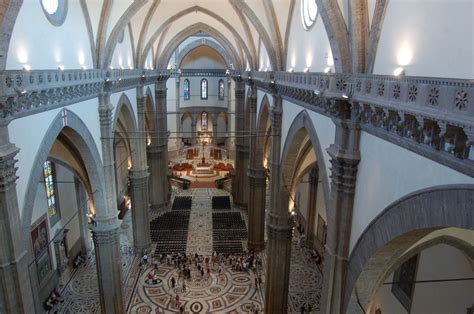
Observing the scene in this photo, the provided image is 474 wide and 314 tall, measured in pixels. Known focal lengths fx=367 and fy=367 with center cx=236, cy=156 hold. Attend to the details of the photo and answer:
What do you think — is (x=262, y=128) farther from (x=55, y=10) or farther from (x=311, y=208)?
(x=55, y=10)

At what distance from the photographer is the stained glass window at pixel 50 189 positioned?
16109 millimetres

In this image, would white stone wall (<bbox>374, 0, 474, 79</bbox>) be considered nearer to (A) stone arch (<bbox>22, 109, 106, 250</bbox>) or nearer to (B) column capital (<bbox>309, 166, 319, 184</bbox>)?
(A) stone arch (<bbox>22, 109, 106, 250</bbox>)

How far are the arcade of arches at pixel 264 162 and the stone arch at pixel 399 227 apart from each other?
1.3 inches

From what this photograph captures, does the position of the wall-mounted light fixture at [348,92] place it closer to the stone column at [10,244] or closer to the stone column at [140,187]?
the stone column at [10,244]

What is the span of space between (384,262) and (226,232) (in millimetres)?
16640

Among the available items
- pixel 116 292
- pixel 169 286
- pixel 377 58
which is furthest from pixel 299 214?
pixel 377 58

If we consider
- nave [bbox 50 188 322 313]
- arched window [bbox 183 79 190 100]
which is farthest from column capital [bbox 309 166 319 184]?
arched window [bbox 183 79 190 100]

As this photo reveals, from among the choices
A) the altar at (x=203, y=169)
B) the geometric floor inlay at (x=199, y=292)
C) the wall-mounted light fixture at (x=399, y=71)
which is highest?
the wall-mounted light fixture at (x=399, y=71)

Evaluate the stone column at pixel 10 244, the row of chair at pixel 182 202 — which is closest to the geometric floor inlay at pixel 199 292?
the row of chair at pixel 182 202

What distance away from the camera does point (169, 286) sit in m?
16.9

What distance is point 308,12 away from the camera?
10000 millimetres

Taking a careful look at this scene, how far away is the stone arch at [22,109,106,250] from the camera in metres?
7.78

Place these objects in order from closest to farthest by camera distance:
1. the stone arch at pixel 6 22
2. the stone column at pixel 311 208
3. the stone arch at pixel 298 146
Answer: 1. the stone arch at pixel 6 22
2. the stone arch at pixel 298 146
3. the stone column at pixel 311 208

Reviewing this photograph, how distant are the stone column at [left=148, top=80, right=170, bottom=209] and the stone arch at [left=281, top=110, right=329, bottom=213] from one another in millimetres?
13184
